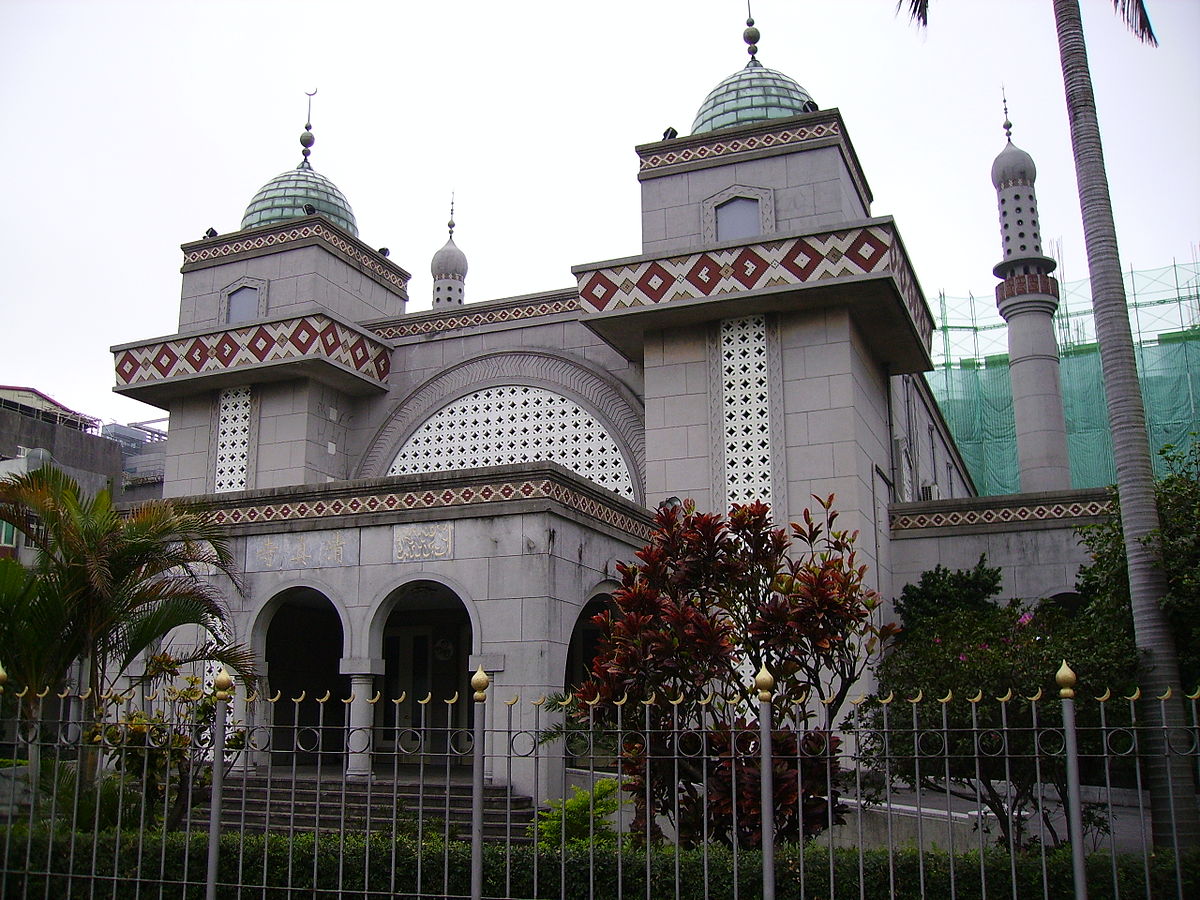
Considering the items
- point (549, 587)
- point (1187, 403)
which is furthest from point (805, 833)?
point (1187, 403)

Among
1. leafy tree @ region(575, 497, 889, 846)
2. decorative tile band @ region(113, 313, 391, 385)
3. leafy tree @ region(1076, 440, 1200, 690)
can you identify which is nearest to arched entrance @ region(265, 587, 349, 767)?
decorative tile band @ region(113, 313, 391, 385)

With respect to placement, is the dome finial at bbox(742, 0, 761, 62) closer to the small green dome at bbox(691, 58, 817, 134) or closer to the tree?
the small green dome at bbox(691, 58, 817, 134)

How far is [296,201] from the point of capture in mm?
20672

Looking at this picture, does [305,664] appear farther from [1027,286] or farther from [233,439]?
[1027,286]

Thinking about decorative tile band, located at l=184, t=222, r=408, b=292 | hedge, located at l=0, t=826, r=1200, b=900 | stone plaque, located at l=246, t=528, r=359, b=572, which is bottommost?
→ hedge, located at l=0, t=826, r=1200, b=900

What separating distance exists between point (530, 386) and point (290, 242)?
5203mm

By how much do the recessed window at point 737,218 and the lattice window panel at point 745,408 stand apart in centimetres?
156

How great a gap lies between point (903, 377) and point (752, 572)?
37.5 ft

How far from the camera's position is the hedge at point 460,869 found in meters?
6.52

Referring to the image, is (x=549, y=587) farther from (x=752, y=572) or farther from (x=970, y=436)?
(x=970, y=436)

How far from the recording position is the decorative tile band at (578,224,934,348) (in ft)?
48.0

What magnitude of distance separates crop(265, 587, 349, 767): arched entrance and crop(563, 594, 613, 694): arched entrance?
3264 millimetres

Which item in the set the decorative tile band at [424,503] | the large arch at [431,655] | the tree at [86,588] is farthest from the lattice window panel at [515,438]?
the tree at [86,588]

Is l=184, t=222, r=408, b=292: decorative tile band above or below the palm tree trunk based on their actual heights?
above
